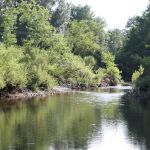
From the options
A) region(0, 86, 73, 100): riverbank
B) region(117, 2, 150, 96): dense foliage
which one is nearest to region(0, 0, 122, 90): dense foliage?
region(0, 86, 73, 100): riverbank

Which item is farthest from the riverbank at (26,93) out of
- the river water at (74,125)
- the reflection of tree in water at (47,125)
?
the reflection of tree in water at (47,125)

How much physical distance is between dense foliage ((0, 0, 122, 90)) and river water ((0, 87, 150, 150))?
716cm

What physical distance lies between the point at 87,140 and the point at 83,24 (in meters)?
73.5

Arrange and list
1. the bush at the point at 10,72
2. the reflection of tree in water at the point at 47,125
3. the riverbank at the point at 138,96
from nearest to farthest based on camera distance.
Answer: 1. the reflection of tree in water at the point at 47,125
2. the bush at the point at 10,72
3. the riverbank at the point at 138,96

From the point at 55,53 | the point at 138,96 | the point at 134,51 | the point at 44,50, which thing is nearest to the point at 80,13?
the point at 134,51

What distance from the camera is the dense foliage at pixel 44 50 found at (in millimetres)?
57100

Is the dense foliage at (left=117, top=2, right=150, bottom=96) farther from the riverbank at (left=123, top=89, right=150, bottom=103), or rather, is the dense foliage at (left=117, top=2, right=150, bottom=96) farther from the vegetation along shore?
the riverbank at (left=123, top=89, right=150, bottom=103)

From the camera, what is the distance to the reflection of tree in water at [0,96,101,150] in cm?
2722

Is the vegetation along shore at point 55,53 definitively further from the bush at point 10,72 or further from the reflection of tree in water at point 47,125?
the reflection of tree in water at point 47,125

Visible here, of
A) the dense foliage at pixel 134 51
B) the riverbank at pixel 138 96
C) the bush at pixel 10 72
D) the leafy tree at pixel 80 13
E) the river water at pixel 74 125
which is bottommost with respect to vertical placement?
the river water at pixel 74 125

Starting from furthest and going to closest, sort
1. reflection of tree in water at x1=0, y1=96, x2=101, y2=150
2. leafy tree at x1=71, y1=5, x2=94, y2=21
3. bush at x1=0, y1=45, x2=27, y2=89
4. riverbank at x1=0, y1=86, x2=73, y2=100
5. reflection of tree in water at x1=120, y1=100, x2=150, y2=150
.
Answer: leafy tree at x1=71, y1=5, x2=94, y2=21 → riverbank at x1=0, y1=86, x2=73, y2=100 → bush at x1=0, y1=45, x2=27, y2=89 → reflection of tree in water at x1=120, y1=100, x2=150, y2=150 → reflection of tree in water at x1=0, y1=96, x2=101, y2=150

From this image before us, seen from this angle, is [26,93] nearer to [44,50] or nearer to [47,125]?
[44,50]

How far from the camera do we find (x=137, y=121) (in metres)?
37.2

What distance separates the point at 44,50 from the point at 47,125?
129ft
